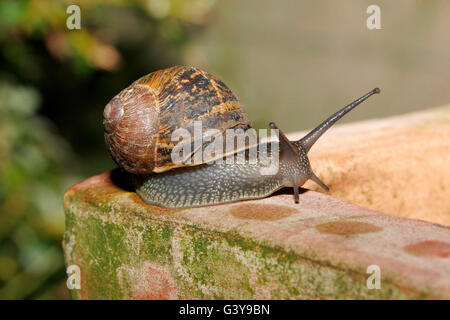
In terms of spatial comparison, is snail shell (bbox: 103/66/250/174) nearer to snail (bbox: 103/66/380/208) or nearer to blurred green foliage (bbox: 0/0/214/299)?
snail (bbox: 103/66/380/208)

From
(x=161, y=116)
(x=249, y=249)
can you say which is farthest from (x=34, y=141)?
(x=249, y=249)

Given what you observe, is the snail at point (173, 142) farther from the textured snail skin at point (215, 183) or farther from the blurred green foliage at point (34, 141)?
the blurred green foliage at point (34, 141)

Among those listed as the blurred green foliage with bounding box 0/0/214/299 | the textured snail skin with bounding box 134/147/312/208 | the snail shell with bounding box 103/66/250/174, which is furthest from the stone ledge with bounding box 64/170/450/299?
the blurred green foliage with bounding box 0/0/214/299

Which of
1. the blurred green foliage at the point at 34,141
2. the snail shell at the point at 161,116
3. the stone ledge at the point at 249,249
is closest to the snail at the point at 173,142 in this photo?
the snail shell at the point at 161,116

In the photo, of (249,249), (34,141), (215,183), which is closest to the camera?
(249,249)

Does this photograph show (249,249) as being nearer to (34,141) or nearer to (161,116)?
(161,116)

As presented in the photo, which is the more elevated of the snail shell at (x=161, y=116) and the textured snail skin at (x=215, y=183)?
the snail shell at (x=161, y=116)
